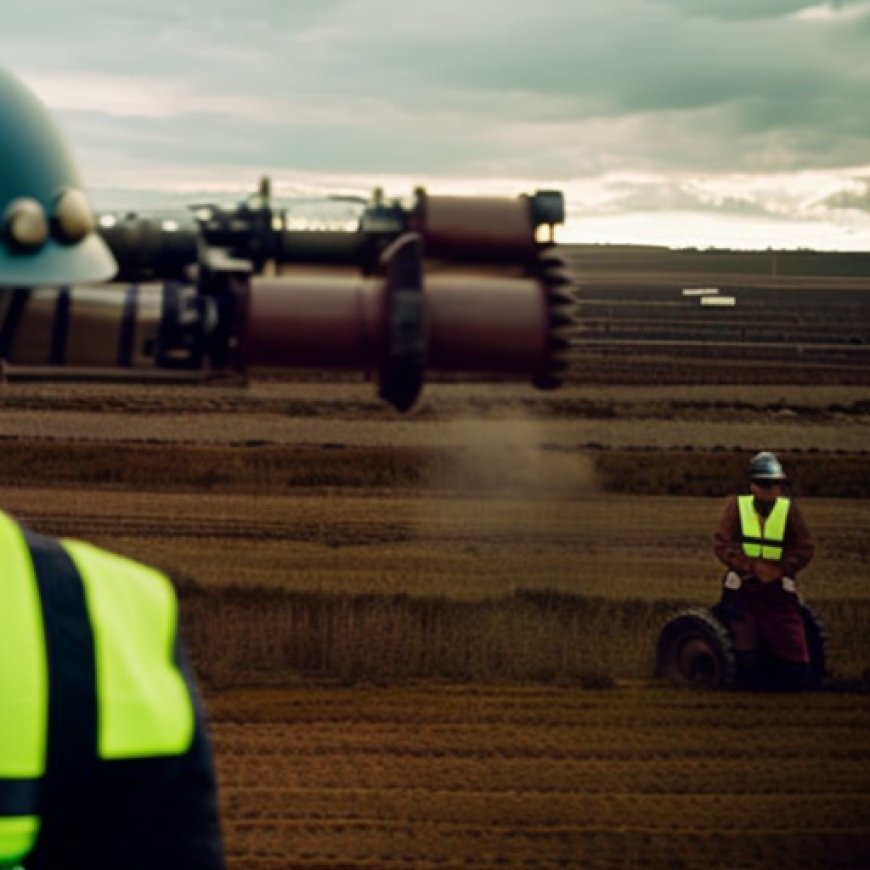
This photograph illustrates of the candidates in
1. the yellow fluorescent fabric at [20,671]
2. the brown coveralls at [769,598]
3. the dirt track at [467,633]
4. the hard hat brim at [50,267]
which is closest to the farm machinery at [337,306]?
the hard hat brim at [50,267]

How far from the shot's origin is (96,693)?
5.59 feet

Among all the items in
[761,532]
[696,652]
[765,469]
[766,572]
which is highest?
[765,469]

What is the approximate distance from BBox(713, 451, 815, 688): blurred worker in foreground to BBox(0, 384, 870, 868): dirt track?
387 mm

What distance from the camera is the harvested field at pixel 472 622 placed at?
9.62 metres

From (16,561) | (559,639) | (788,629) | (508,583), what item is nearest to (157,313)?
(16,561)

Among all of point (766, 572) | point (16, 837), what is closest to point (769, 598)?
point (766, 572)

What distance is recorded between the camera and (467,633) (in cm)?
1496

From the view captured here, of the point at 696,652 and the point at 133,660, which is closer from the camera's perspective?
the point at 133,660

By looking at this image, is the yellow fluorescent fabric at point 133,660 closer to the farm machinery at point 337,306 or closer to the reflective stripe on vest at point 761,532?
the farm machinery at point 337,306

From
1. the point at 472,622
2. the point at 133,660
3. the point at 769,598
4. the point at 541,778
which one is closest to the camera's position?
the point at 133,660

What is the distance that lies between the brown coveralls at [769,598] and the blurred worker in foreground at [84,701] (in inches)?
442

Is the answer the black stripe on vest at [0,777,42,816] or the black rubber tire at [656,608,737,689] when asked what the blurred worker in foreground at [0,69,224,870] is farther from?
the black rubber tire at [656,608,737,689]

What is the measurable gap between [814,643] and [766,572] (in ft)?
2.29

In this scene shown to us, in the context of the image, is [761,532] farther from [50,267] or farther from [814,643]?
[50,267]
